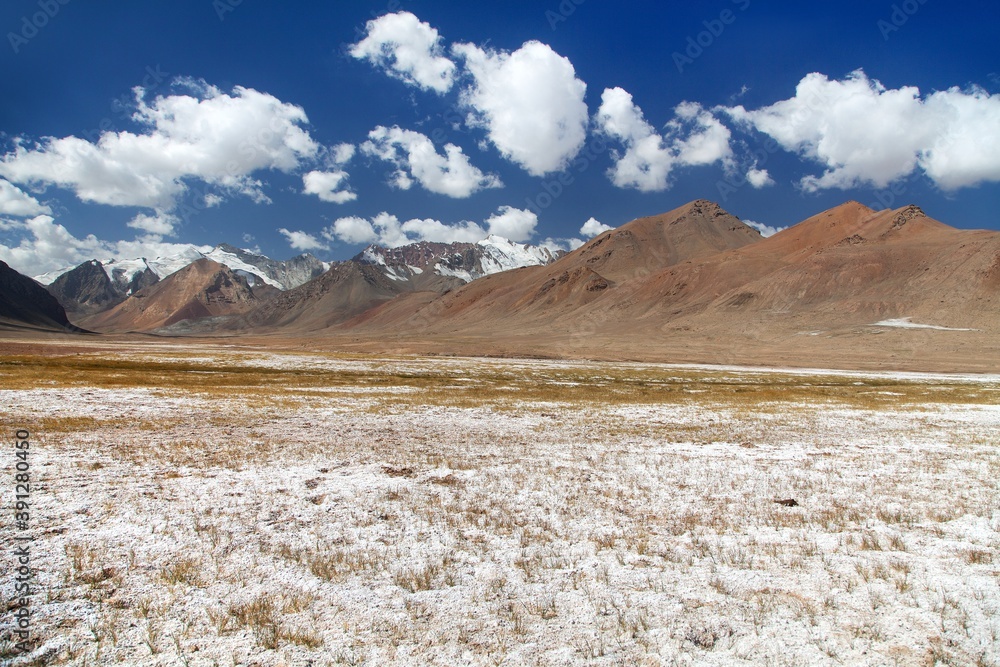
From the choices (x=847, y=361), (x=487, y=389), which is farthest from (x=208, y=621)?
(x=847, y=361)

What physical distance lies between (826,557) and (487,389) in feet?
114

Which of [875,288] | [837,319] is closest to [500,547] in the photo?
[837,319]

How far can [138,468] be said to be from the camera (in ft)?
44.5

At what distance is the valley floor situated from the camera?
624cm

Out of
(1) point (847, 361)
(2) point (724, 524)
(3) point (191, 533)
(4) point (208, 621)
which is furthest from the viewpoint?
(1) point (847, 361)

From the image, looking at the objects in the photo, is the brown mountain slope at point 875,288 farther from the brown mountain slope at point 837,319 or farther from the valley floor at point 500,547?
the valley floor at point 500,547

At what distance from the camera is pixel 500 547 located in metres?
9.09

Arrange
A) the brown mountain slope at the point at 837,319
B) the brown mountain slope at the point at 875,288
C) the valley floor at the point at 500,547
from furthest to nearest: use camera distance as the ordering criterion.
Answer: the brown mountain slope at the point at 875,288, the brown mountain slope at the point at 837,319, the valley floor at the point at 500,547

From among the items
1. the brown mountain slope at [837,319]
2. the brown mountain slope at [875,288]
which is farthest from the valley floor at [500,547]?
the brown mountain slope at [875,288]

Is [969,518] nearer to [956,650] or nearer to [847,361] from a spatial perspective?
[956,650]

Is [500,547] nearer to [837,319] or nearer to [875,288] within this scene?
[837,319]

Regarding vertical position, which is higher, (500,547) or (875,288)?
→ (875,288)

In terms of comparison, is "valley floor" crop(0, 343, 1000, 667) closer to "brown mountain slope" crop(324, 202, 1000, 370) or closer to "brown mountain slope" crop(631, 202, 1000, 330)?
"brown mountain slope" crop(324, 202, 1000, 370)

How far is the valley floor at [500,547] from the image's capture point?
624cm
